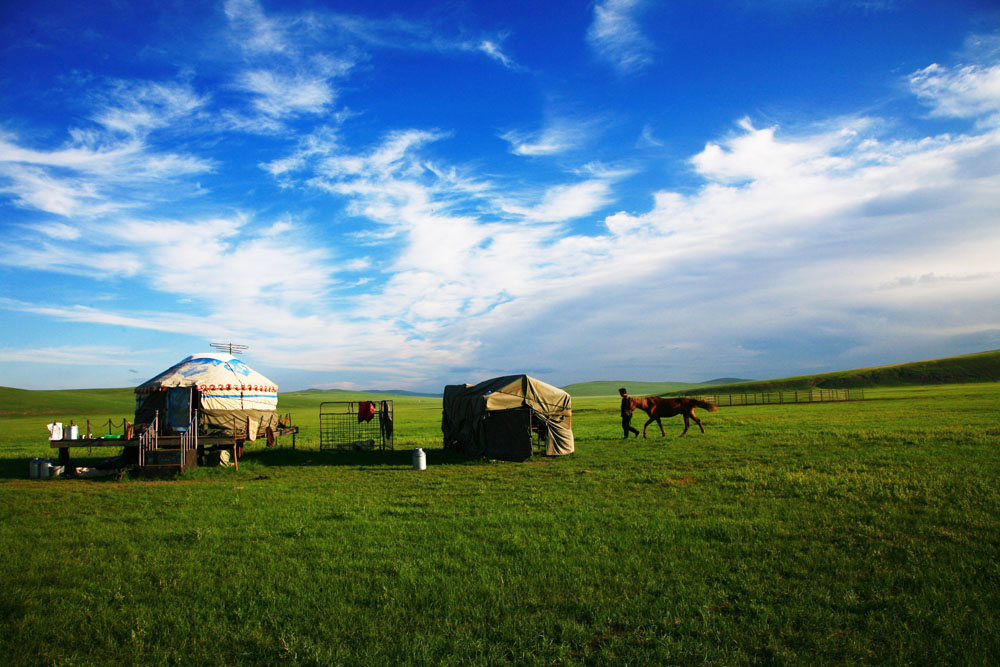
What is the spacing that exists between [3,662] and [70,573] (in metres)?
2.40

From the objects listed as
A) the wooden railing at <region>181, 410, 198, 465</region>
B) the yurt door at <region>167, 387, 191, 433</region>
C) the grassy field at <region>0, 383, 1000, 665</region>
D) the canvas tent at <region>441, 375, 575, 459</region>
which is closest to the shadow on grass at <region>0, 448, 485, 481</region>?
the canvas tent at <region>441, 375, 575, 459</region>

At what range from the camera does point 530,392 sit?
1936 centimetres

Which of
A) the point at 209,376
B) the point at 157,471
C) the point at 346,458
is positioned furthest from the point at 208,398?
the point at 346,458

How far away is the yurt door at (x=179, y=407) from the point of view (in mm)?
19438

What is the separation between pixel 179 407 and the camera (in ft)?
64.5

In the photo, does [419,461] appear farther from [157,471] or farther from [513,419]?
[157,471]

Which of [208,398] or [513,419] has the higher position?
[208,398]

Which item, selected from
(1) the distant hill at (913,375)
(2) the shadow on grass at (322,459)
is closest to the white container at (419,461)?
(2) the shadow on grass at (322,459)

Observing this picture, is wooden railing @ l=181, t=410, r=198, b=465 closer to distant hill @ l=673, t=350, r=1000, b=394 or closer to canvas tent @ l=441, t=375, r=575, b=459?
canvas tent @ l=441, t=375, r=575, b=459

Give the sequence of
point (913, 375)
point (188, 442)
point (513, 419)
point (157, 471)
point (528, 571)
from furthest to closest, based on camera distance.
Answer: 1. point (913, 375)
2. point (513, 419)
3. point (188, 442)
4. point (157, 471)
5. point (528, 571)

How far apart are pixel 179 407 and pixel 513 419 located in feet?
40.7

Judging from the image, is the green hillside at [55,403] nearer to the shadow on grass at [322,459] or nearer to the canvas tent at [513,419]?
the shadow on grass at [322,459]

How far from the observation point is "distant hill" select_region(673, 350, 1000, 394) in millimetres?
100750

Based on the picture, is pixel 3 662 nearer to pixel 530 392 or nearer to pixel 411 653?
pixel 411 653
